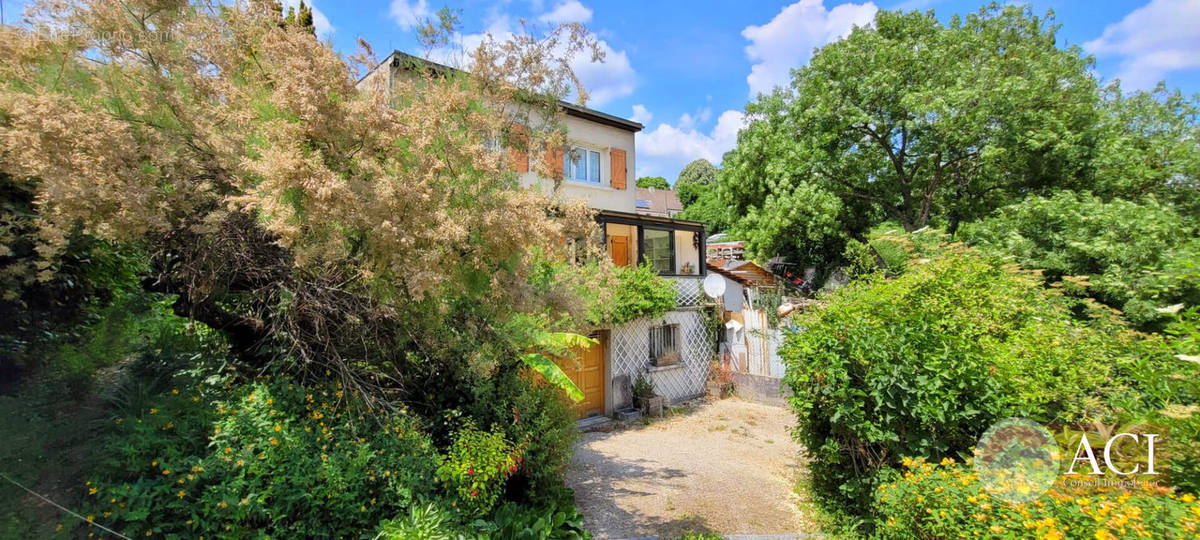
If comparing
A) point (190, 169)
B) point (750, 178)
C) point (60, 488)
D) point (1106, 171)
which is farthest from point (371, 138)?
point (1106, 171)

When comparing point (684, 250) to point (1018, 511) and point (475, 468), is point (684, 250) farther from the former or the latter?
point (1018, 511)

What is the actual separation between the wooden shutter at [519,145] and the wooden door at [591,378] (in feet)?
22.9

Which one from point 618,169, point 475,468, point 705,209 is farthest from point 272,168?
point 705,209

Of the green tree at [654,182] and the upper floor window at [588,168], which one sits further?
the green tree at [654,182]

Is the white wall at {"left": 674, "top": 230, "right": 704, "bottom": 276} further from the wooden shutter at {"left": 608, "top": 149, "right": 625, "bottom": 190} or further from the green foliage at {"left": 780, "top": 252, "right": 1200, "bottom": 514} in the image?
the green foliage at {"left": 780, "top": 252, "right": 1200, "bottom": 514}

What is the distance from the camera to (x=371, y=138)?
12.1ft

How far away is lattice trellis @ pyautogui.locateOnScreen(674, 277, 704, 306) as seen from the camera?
1393 centimetres

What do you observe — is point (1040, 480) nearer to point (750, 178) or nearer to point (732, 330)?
point (732, 330)

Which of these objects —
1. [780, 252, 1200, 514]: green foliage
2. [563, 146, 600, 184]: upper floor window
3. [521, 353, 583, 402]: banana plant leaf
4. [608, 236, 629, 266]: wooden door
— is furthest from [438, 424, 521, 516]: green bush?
[608, 236, 629, 266]: wooden door

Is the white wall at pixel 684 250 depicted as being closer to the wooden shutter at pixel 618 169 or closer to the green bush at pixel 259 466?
the wooden shutter at pixel 618 169

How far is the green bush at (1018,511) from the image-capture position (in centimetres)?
304

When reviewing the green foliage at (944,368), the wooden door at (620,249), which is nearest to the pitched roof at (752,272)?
the wooden door at (620,249)

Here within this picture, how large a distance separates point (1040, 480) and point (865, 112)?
1494cm

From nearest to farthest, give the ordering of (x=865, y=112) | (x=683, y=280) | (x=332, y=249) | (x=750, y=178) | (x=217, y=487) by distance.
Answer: (x=332, y=249) → (x=217, y=487) → (x=683, y=280) → (x=865, y=112) → (x=750, y=178)
